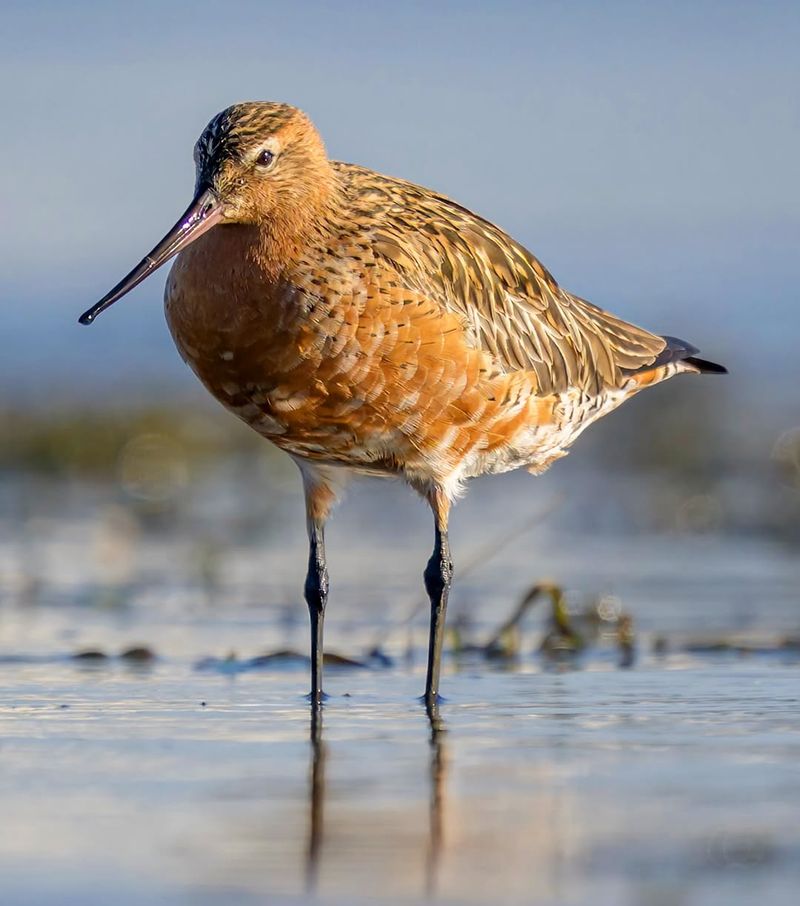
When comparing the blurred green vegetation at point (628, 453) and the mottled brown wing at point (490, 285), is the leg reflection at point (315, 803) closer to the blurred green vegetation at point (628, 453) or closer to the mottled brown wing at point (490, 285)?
the mottled brown wing at point (490, 285)

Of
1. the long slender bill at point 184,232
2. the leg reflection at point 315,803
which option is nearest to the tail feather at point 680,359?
the long slender bill at point 184,232

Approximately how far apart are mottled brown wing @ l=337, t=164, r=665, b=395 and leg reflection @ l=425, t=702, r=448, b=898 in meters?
1.61

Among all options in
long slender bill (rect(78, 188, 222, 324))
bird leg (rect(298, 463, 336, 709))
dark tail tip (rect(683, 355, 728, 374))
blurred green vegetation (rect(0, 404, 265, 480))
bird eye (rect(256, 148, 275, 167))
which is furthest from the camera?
blurred green vegetation (rect(0, 404, 265, 480))

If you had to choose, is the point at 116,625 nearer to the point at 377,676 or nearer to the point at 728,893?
the point at 377,676

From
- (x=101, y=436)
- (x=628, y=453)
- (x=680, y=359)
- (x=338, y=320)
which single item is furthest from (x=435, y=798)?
(x=101, y=436)

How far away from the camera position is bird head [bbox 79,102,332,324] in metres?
6.34

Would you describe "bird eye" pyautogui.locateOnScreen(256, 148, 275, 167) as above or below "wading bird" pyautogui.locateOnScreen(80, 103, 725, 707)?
above

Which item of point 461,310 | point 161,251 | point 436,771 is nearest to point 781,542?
point 461,310

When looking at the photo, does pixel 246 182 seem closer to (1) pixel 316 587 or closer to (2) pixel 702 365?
(1) pixel 316 587

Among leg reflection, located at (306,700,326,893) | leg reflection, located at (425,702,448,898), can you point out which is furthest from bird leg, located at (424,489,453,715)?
leg reflection, located at (306,700,326,893)

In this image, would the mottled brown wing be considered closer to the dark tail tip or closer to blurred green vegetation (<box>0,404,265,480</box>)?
the dark tail tip

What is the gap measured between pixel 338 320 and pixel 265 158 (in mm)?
653

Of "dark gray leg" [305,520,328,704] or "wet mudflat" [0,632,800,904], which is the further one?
"dark gray leg" [305,520,328,704]

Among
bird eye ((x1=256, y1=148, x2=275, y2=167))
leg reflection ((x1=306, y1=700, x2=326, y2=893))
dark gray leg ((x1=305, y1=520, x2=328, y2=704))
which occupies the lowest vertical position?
leg reflection ((x1=306, y1=700, x2=326, y2=893))
